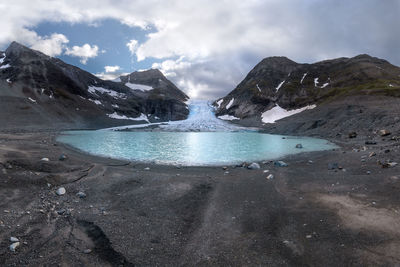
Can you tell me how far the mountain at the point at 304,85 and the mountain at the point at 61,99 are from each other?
49.8m

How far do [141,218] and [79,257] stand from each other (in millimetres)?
3269

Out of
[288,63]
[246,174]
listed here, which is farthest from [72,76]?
[246,174]

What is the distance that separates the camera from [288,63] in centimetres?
16038

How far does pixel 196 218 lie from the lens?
10.9 meters

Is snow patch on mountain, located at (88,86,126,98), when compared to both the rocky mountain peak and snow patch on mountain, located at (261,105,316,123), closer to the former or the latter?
the rocky mountain peak

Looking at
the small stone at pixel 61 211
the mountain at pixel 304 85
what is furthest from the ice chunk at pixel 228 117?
the small stone at pixel 61 211

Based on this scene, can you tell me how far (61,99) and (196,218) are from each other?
396 ft

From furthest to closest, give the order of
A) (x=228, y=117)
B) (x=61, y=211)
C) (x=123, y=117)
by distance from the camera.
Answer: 1. (x=228, y=117)
2. (x=123, y=117)
3. (x=61, y=211)

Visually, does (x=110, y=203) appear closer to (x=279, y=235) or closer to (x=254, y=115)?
(x=279, y=235)

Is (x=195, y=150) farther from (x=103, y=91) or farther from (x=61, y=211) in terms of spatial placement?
(x=103, y=91)

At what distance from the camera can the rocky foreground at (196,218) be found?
25.4 ft

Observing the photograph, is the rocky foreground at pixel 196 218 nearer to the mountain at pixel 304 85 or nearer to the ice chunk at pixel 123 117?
the mountain at pixel 304 85

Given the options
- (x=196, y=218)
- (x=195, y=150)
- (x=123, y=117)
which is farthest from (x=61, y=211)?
(x=123, y=117)

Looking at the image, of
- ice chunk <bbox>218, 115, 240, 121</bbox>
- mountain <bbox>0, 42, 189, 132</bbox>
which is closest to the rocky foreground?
mountain <bbox>0, 42, 189, 132</bbox>
